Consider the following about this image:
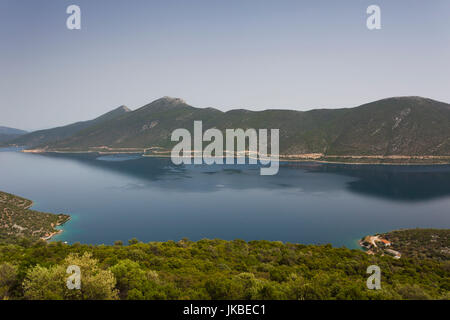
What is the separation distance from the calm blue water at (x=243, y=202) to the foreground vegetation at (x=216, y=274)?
17763 mm

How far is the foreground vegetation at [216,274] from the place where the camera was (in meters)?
16.9

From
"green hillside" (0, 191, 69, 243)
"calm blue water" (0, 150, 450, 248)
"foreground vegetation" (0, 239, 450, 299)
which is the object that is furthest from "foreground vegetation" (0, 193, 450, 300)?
"calm blue water" (0, 150, 450, 248)

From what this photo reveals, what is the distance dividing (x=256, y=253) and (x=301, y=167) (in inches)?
4617

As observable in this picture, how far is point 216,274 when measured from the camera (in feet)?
76.7

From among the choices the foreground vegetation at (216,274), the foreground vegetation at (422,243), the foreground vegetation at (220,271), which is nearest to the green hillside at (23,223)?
the foreground vegetation at (220,271)

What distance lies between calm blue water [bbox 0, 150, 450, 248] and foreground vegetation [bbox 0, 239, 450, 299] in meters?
17.8

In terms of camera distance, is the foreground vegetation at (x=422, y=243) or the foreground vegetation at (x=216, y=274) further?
the foreground vegetation at (x=422, y=243)

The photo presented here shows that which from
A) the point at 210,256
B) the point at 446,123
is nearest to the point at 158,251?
the point at 210,256

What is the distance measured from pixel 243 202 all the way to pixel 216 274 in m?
55.6

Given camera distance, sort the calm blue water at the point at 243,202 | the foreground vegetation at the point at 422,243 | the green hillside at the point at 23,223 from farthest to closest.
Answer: the calm blue water at the point at 243,202 < the green hillside at the point at 23,223 < the foreground vegetation at the point at 422,243

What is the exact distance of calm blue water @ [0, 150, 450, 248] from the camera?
55.6m

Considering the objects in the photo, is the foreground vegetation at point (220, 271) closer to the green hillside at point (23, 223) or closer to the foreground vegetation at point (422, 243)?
the foreground vegetation at point (422, 243)

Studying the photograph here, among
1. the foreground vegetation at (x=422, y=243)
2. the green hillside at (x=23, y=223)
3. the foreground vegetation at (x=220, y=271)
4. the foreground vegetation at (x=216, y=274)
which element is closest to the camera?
the foreground vegetation at (x=216, y=274)

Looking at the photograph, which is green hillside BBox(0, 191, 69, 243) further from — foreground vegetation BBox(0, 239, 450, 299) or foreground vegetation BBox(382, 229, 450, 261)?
foreground vegetation BBox(382, 229, 450, 261)
